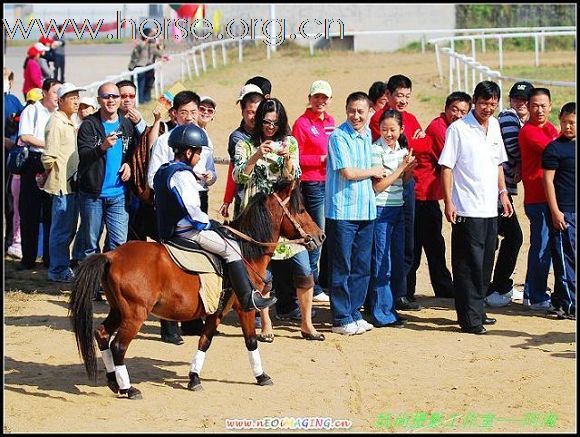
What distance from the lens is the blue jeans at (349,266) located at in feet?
34.9

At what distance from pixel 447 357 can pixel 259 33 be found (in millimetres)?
19614

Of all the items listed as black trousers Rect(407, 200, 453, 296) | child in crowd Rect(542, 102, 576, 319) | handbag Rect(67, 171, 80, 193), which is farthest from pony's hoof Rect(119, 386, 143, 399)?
child in crowd Rect(542, 102, 576, 319)

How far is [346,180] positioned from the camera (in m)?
10.5

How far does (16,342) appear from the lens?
10.4 m

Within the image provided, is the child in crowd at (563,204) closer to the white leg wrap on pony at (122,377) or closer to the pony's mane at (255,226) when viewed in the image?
the pony's mane at (255,226)

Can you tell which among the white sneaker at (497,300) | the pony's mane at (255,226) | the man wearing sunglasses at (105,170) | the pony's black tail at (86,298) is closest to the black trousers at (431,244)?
the white sneaker at (497,300)

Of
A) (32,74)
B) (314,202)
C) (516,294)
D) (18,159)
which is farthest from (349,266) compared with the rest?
(32,74)

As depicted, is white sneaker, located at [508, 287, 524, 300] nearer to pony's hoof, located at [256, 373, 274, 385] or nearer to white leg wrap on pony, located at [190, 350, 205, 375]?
pony's hoof, located at [256, 373, 274, 385]

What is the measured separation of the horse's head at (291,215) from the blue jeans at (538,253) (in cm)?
310

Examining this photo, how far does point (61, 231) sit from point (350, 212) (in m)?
3.97

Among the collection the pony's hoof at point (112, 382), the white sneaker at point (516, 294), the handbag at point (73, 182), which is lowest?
the white sneaker at point (516, 294)

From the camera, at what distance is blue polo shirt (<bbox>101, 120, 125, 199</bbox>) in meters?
11.6

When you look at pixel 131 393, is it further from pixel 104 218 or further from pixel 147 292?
pixel 104 218

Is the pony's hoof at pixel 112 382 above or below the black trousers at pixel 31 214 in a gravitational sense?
below
